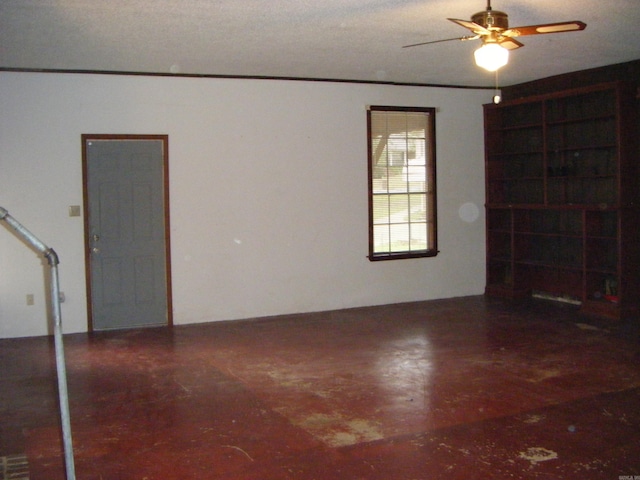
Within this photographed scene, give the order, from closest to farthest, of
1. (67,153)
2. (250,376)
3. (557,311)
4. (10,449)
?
(10,449) → (250,376) → (67,153) → (557,311)

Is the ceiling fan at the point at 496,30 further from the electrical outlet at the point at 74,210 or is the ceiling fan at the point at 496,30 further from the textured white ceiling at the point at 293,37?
the electrical outlet at the point at 74,210

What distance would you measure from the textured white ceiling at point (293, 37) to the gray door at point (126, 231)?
0.85 metres

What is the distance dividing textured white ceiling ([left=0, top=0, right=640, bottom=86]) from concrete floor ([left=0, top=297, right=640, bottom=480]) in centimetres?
268

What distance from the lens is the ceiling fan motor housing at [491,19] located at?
4.08 m

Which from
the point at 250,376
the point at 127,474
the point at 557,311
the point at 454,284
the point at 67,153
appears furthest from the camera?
the point at 454,284

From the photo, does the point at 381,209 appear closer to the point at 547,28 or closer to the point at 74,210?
the point at 74,210

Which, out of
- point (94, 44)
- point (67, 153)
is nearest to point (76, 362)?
point (67, 153)

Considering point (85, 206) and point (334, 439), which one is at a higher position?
point (85, 206)

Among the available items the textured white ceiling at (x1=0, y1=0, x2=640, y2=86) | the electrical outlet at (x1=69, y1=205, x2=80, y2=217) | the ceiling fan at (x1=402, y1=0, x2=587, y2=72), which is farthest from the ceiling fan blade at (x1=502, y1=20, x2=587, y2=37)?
the electrical outlet at (x1=69, y1=205, x2=80, y2=217)

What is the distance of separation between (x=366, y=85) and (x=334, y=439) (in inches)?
197

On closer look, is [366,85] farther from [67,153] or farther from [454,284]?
[67,153]

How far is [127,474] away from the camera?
3.39 meters

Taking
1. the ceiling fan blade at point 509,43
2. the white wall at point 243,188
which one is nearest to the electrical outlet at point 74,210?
the white wall at point 243,188

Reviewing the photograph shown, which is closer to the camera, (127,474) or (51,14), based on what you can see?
(127,474)
